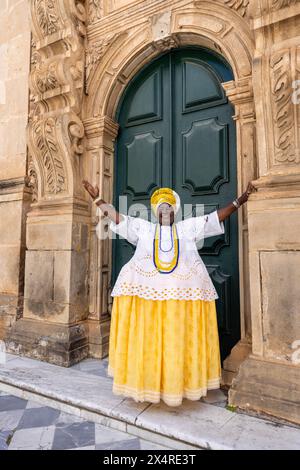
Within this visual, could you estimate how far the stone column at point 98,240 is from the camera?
345 centimetres

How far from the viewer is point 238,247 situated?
2791mm

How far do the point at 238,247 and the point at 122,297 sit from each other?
1190 mm

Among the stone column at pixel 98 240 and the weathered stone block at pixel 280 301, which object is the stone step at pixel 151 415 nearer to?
the weathered stone block at pixel 280 301

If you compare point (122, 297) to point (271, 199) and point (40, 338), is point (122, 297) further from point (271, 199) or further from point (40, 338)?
point (40, 338)

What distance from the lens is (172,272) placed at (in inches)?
85.5

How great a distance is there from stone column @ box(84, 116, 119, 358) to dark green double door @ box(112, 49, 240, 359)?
115mm

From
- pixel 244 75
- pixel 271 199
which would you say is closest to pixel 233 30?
pixel 244 75

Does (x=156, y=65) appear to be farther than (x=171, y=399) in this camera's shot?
Yes

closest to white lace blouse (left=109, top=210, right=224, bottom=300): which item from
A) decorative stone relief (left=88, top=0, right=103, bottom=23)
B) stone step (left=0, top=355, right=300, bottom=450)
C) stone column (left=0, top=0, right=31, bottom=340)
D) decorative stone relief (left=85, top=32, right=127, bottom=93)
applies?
stone step (left=0, top=355, right=300, bottom=450)

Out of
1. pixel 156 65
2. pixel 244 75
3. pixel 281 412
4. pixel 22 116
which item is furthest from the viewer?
Answer: pixel 22 116

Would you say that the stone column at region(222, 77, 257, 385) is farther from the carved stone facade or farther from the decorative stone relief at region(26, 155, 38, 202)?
the decorative stone relief at region(26, 155, 38, 202)

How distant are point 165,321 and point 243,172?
4.77ft
